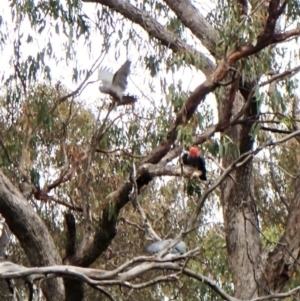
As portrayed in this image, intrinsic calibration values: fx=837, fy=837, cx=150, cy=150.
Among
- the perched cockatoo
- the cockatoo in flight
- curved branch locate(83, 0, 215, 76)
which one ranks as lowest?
the perched cockatoo

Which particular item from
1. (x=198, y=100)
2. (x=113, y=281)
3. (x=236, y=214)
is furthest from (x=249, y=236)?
(x=113, y=281)

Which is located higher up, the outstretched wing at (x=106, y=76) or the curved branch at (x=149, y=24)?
the curved branch at (x=149, y=24)

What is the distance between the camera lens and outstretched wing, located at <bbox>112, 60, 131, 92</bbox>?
5562 millimetres

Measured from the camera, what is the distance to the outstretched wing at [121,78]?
5562 millimetres

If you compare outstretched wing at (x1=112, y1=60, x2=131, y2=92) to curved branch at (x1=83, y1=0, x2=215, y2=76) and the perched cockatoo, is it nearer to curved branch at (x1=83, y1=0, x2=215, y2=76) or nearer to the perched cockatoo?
the perched cockatoo

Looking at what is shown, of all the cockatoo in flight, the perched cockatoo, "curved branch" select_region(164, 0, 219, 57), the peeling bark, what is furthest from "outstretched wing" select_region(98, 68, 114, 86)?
"curved branch" select_region(164, 0, 219, 57)

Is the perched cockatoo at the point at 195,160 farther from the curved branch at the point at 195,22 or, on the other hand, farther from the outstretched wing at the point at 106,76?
the curved branch at the point at 195,22

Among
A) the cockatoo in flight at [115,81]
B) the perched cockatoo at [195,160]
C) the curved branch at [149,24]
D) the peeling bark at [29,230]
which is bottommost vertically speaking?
the peeling bark at [29,230]

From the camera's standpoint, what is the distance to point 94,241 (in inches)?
217

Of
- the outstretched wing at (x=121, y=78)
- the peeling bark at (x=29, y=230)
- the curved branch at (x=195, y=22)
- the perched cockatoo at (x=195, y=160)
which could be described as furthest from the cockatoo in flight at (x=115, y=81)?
the curved branch at (x=195, y=22)

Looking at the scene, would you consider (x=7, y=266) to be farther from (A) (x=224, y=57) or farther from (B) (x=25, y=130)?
(B) (x=25, y=130)

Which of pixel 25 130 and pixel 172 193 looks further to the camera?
pixel 172 193

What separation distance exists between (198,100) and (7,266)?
2325 millimetres

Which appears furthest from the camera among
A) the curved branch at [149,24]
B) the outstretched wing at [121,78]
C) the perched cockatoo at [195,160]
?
the curved branch at [149,24]
